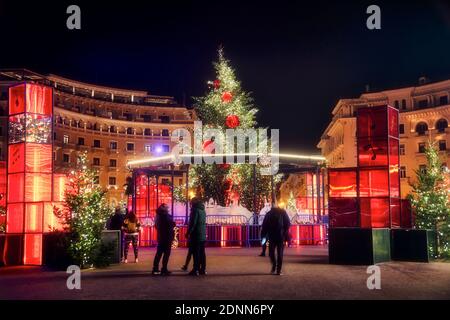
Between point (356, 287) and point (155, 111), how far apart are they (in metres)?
76.1

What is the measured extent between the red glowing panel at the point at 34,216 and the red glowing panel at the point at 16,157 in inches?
45.1

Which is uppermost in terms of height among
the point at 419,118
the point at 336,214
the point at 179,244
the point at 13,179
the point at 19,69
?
the point at 19,69

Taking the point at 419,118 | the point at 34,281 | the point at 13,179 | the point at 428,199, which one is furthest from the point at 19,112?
the point at 419,118

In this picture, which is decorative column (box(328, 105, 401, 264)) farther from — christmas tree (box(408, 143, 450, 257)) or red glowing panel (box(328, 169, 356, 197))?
christmas tree (box(408, 143, 450, 257))

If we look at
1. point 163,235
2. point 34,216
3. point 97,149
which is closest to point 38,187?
point 34,216

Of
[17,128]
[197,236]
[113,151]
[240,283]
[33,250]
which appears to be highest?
[113,151]

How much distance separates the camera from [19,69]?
66500mm

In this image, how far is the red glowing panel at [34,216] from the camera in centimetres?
1527

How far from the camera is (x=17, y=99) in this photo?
15.8m

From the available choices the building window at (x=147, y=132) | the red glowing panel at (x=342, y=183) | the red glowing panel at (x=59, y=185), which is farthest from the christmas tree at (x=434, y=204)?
the building window at (x=147, y=132)

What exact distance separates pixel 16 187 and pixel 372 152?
10.8m

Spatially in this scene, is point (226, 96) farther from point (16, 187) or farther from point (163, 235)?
point (163, 235)

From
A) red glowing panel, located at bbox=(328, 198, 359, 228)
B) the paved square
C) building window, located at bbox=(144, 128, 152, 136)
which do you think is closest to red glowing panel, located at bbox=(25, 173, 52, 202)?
the paved square
